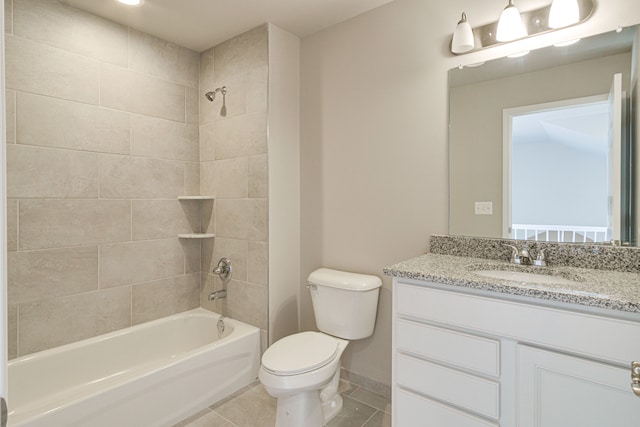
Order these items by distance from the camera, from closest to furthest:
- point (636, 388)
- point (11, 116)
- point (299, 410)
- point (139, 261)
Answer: point (636, 388)
point (299, 410)
point (11, 116)
point (139, 261)

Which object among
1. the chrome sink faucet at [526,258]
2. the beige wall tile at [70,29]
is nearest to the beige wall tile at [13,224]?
the beige wall tile at [70,29]

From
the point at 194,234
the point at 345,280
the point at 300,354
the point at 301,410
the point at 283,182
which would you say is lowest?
the point at 301,410

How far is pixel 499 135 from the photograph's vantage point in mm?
1766

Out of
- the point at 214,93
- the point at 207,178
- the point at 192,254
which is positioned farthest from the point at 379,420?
the point at 214,93

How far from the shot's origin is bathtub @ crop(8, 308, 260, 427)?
5.27 ft

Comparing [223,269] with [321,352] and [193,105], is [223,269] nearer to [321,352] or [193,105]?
[321,352]

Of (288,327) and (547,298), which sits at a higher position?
(547,298)

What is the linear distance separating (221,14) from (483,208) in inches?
78.2

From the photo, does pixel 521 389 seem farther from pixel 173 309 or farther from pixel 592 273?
pixel 173 309

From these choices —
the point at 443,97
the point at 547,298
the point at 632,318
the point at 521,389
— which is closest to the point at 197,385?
the point at 521,389

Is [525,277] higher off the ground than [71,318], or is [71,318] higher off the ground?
[525,277]

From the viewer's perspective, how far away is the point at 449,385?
1.35 metres

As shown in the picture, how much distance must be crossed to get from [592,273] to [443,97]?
1104 mm

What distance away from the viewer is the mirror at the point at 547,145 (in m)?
1.48
